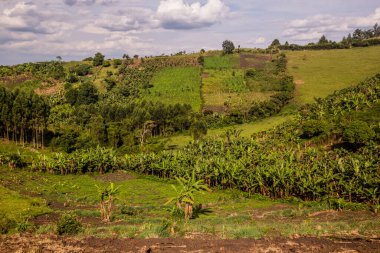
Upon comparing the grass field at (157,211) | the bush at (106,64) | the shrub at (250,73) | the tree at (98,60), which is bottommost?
the grass field at (157,211)

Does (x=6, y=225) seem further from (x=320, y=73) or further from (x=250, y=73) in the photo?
(x=320, y=73)

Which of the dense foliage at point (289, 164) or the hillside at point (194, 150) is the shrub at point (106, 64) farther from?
the dense foliage at point (289, 164)

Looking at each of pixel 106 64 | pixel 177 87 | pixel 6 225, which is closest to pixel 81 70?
pixel 106 64

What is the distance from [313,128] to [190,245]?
65.3 metres

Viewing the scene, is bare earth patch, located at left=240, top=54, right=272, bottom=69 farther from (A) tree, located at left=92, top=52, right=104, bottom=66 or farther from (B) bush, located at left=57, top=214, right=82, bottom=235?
(B) bush, located at left=57, top=214, right=82, bottom=235

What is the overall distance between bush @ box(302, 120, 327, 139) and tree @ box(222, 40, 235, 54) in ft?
351

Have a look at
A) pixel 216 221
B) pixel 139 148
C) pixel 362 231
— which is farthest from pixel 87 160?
pixel 362 231

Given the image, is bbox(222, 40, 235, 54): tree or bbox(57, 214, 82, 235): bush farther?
bbox(222, 40, 235, 54): tree

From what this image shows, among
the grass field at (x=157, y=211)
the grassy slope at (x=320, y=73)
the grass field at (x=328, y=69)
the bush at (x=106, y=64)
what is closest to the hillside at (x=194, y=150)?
the grass field at (x=157, y=211)

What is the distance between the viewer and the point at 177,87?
451 feet

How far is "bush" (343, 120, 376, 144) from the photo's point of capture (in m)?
66.8

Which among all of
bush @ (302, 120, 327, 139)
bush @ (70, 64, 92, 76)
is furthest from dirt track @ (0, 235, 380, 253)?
bush @ (70, 64, 92, 76)

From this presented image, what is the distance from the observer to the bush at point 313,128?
7756cm

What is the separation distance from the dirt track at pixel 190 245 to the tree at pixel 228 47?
547 ft
